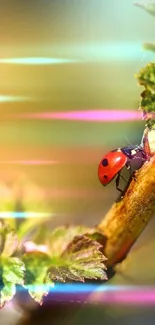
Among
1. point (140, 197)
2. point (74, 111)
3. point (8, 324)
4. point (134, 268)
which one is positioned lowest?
point (8, 324)

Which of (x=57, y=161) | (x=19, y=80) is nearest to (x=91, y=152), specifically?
(x=57, y=161)

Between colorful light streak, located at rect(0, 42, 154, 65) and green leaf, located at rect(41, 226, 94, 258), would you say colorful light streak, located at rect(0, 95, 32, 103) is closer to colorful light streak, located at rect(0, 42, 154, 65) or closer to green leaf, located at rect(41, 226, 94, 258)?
colorful light streak, located at rect(0, 42, 154, 65)

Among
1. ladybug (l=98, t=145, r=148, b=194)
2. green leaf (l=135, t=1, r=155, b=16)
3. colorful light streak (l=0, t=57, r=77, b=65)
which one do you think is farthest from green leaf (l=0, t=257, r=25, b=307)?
green leaf (l=135, t=1, r=155, b=16)

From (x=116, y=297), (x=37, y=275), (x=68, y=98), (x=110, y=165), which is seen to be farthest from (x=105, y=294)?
(x=68, y=98)

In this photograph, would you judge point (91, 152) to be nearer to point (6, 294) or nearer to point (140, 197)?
point (140, 197)

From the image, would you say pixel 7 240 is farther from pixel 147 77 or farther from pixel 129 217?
pixel 147 77

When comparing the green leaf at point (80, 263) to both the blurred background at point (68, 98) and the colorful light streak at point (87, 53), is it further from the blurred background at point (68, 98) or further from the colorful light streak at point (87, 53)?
the colorful light streak at point (87, 53)

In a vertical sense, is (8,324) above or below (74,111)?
below
